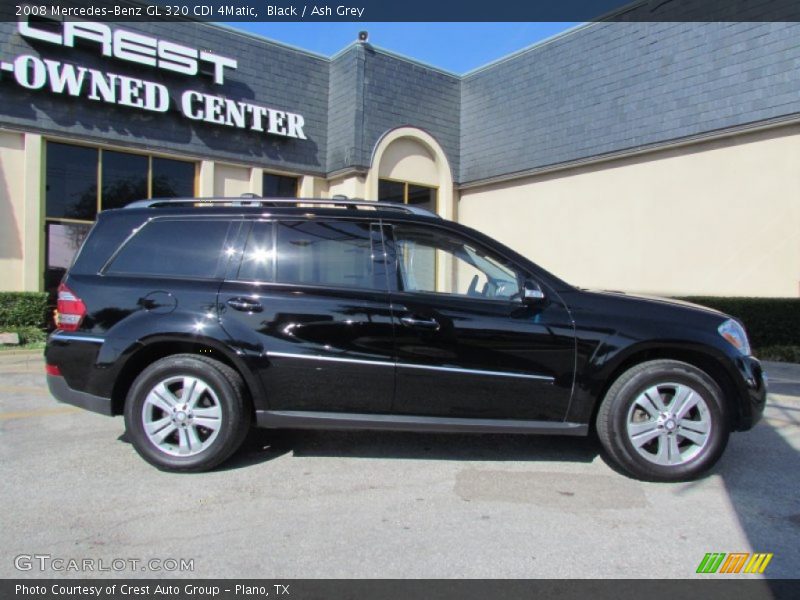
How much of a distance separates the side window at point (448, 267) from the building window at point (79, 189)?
8.75 meters

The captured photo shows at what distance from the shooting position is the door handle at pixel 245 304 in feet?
12.8

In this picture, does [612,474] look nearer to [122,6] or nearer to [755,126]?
[755,126]

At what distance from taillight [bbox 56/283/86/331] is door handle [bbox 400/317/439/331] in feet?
7.55

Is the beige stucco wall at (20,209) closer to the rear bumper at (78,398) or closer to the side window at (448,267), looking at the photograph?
the rear bumper at (78,398)

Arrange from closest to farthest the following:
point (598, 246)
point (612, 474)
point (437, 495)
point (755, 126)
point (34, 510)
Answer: point (34, 510) < point (437, 495) < point (612, 474) < point (755, 126) < point (598, 246)

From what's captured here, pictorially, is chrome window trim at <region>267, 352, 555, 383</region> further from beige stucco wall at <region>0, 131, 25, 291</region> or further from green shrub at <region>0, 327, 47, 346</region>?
beige stucco wall at <region>0, 131, 25, 291</region>

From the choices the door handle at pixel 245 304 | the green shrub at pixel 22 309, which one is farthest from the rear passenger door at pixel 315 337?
the green shrub at pixel 22 309

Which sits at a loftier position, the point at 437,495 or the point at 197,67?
the point at 197,67

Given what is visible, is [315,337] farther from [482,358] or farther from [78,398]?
[78,398]

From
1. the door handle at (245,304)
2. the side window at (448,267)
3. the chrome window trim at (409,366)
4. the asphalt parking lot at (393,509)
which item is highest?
the side window at (448,267)

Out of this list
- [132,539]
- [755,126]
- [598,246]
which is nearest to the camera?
[132,539]

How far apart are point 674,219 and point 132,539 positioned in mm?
10405

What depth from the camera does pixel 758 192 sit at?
9.46 meters

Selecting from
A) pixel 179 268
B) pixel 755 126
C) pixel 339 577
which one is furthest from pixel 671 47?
pixel 339 577
